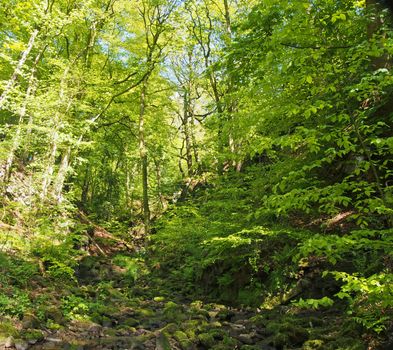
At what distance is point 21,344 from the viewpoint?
584 centimetres

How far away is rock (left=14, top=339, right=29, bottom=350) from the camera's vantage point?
5762mm

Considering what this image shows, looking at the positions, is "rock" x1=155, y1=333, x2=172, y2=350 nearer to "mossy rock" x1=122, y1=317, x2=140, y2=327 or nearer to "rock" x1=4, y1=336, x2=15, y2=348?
"mossy rock" x1=122, y1=317, x2=140, y2=327

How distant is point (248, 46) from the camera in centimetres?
859

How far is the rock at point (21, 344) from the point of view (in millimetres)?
5762

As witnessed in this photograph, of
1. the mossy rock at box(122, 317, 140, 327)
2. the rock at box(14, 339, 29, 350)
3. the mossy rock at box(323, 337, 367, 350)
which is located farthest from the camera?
the mossy rock at box(122, 317, 140, 327)

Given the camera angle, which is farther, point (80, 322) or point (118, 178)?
point (118, 178)

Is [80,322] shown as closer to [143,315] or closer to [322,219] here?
[143,315]

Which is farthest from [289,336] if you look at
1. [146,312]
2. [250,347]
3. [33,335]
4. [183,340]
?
[33,335]

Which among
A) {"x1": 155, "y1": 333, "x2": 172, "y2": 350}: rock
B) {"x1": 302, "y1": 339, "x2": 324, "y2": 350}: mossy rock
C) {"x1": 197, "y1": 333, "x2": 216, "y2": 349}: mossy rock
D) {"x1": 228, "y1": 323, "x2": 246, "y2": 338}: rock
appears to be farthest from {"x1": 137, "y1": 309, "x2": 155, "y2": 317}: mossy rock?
{"x1": 302, "y1": 339, "x2": 324, "y2": 350}: mossy rock

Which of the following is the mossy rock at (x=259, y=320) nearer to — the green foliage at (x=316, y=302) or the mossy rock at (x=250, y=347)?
the mossy rock at (x=250, y=347)

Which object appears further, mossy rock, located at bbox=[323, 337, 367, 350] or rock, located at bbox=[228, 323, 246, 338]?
rock, located at bbox=[228, 323, 246, 338]

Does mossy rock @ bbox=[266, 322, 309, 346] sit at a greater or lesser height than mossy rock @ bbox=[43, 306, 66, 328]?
greater

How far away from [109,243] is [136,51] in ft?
37.9

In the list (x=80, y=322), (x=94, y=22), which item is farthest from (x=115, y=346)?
(x=94, y=22)
